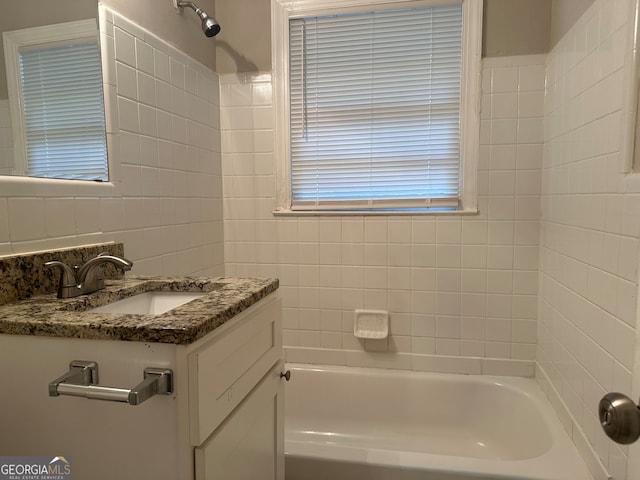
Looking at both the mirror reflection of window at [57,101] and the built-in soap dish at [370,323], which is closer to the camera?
the mirror reflection of window at [57,101]

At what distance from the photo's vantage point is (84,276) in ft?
3.32

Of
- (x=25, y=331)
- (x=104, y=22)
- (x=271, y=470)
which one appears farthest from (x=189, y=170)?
(x=271, y=470)

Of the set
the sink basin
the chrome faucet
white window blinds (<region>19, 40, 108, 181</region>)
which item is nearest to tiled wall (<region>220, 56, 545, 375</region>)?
white window blinds (<region>19, 40, 108, 181</region>)

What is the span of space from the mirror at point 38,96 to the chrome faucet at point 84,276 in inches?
11.3

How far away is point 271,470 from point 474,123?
166 cm

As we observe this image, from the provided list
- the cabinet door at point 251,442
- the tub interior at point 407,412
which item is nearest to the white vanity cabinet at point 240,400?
the cabinet door at point 251,442

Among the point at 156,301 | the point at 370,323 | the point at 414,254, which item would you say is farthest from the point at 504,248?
the point at 156,301

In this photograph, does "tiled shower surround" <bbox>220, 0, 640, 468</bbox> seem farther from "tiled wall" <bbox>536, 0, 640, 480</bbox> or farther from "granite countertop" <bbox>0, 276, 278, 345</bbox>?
"granite countertop" <bbox>0, 276, 278, 345</bbox>

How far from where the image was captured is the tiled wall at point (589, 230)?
1092 mm

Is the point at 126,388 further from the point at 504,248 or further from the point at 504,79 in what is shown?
the point at 504,79

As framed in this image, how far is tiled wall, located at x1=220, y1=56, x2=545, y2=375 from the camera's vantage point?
1.83 metres

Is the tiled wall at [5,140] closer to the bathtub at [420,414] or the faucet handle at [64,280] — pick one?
the faucet handle at [64,280]

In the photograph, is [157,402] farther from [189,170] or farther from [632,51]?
[632,51]

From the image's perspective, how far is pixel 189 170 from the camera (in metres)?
1.80
